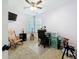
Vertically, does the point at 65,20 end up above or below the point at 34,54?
above

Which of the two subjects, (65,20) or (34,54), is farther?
(65,20)

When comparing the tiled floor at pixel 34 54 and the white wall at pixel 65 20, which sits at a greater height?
the white wall at pixel 65 20

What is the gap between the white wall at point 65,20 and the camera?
13.3 feet

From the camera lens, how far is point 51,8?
5.88 m

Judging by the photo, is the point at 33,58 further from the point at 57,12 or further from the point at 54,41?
the point at 57,12

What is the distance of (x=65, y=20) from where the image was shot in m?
4.67

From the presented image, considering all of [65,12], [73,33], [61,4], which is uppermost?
[61,4]

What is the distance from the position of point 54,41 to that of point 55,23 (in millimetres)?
1135

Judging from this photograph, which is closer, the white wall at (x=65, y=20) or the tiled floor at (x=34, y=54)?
the tiled floor at (x=34, y=54)

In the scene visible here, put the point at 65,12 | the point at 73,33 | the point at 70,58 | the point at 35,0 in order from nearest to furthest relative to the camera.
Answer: the point at 70,58 → the point at 73,33 → the point at 65,12 → the point at 35,0

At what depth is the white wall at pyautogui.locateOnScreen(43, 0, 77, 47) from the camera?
405 centimetres

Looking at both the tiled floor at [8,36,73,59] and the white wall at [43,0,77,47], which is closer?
the tiled floor at [8,36,73,59]

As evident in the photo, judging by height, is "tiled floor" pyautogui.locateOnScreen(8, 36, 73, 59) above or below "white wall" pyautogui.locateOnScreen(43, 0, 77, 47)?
below

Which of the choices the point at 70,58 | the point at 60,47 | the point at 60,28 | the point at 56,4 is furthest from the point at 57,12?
the point at 70,58
